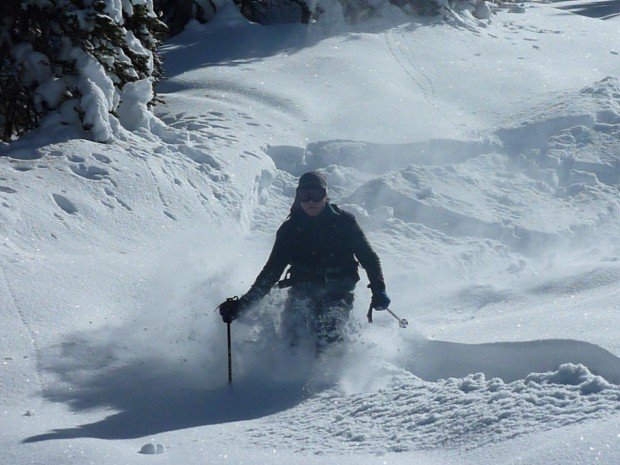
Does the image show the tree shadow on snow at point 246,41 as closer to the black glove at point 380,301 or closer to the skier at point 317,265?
the skier at point 317,265

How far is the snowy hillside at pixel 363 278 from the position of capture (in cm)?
589

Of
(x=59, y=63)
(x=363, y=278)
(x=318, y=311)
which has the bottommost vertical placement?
(x=363, y=278)

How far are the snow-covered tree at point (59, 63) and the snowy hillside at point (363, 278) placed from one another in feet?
1.26

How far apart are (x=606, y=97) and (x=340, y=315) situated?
10193mm

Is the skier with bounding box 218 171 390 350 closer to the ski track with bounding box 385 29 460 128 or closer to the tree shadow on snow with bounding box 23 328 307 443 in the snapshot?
the tree shadow on snow with bounding box 23 328 307 443

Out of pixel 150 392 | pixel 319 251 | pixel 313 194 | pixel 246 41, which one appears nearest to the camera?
pixel 150 392

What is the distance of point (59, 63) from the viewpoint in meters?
11.4

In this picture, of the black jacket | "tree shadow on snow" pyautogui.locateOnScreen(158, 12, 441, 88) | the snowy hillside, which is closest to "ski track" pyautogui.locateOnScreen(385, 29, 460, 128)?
the snowy hillside

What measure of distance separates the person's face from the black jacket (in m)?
0.09

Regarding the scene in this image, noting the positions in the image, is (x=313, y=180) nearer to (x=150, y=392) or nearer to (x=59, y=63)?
(x=150, y=392)

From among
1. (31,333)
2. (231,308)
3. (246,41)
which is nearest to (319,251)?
(231,308)

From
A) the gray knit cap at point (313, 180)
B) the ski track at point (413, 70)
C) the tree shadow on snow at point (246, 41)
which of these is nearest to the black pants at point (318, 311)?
the gray knit cap at point (313, 180)

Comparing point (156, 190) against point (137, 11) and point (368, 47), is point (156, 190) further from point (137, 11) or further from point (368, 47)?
point (368, 47)

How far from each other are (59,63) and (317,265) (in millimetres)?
5344
